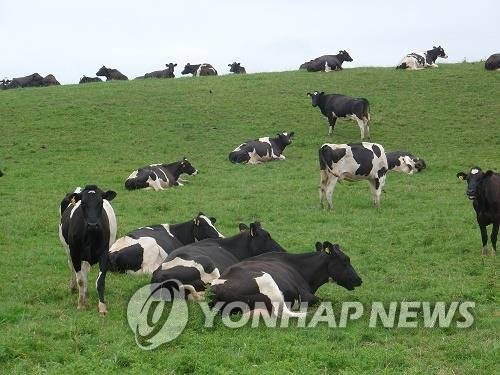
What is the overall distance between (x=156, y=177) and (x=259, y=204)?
183 inches

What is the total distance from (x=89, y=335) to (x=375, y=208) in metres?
12.5

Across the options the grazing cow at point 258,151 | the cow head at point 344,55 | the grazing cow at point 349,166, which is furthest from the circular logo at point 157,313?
the cow head at point 344,55

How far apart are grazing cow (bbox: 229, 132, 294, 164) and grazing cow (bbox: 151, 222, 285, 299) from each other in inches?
575

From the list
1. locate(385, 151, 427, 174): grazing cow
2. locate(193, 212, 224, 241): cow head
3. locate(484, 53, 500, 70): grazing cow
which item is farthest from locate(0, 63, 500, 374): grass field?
locate(193, 212, 224, 241): cow head

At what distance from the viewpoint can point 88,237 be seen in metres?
11.5

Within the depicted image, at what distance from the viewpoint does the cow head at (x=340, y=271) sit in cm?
1220

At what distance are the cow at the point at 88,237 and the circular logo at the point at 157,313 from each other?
67 cm

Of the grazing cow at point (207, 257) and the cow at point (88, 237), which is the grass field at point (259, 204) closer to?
the cow at point (88, 237)

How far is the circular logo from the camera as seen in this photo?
9.82 meters

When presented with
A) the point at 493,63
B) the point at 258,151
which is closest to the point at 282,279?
the point at 258,151

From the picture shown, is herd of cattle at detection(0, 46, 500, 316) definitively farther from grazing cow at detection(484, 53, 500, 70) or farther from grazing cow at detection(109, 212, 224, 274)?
grazing cow at detection(484, 53, 500, 70)

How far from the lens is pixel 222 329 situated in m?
10.2

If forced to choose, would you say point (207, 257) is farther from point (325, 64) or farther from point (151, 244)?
point (325, 64)

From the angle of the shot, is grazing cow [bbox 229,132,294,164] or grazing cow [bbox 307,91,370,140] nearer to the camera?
grazing cow [bbox 229,132,294,164]
